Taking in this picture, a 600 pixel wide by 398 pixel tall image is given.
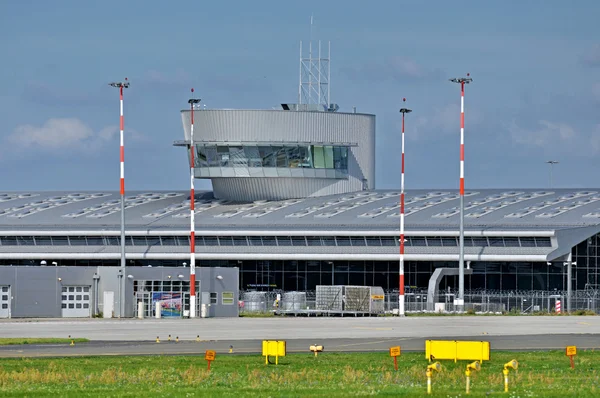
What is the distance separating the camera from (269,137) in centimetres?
10594

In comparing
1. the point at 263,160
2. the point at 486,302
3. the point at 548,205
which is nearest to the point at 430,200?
the point at 548,205

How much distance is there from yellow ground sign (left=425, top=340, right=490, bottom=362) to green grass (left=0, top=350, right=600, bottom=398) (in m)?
0.52

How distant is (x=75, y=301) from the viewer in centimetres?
8419

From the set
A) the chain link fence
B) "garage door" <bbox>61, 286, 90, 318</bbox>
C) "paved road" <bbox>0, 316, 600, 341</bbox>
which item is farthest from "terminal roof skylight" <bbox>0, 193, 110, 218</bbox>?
"paved road" <bbox>0, 316, 600, 341</bbox>

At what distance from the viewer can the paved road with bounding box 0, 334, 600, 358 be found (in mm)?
49375

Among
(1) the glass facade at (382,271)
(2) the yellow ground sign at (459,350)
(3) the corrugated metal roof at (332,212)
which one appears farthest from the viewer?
(3) the corrugated metal roof at (332,212)

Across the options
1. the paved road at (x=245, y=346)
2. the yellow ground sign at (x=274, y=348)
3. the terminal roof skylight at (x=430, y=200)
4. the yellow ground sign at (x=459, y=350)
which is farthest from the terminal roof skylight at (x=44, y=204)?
the yellow ground sign at (x=459, y=350)

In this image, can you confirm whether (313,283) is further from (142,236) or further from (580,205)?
(580,205)

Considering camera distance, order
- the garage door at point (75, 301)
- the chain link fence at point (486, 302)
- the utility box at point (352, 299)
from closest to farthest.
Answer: the garage door at point (75, 301)
the utility box at point (352, 299)
the chain link fence at point (486, 302)

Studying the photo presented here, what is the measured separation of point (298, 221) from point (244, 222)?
13.9ft

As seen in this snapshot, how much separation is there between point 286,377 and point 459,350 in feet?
18.5

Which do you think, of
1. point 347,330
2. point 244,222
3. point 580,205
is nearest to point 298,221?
point 244,222

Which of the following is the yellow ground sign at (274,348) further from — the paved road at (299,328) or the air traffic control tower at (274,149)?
the air traffic control tower at (274,149)

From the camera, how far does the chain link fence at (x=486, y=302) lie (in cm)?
8781
